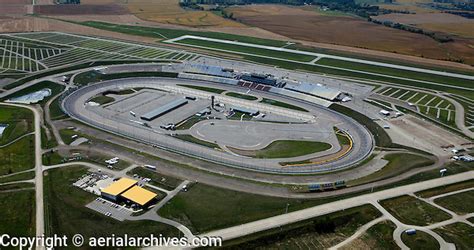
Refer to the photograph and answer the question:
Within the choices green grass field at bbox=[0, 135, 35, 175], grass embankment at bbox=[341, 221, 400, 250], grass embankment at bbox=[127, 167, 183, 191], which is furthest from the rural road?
grass embankment at bbox=[341, 221, 400, 250]

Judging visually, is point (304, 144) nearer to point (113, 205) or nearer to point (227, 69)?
point (113, 205)

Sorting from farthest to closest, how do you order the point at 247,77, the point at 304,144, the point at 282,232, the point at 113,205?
the point at 247,77
the point at 304,144
the point at 113,205
the point at 282,232

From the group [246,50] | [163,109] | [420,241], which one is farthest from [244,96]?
[420,241]

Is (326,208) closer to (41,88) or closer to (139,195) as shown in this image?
(139,195)

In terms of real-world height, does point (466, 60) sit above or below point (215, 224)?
above

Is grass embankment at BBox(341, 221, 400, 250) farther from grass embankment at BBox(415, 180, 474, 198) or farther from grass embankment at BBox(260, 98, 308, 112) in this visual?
grass embankment at BBox(260, 98, 308, 112)

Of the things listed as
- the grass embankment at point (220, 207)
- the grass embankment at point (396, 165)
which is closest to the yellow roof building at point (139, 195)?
the grass embankment at point (220, 207)

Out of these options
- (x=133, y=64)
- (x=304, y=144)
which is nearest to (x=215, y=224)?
(x=304, y=144)
